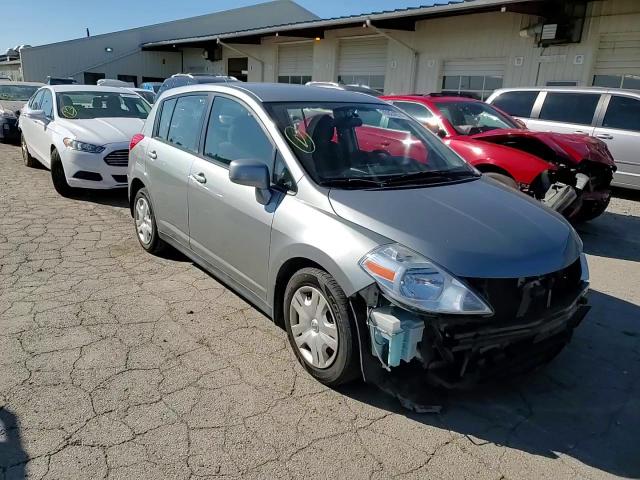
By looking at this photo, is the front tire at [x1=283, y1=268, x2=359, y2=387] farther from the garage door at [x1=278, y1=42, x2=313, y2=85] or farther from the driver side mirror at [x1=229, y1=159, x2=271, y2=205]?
the garage door at [x1=278, y1=42, x2=313, y2=85]

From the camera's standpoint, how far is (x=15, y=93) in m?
14.0

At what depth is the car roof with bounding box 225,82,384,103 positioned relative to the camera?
11.5 ft

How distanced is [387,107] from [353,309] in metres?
2.10

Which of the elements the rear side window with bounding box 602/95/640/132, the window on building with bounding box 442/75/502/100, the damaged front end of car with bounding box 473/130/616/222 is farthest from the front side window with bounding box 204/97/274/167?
the window on building with bounding box 442/75/502/100

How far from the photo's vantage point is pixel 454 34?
46.9 ft

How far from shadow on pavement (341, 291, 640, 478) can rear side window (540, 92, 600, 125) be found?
6545 mm

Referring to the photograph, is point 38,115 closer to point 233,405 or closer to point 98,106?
point 98,106

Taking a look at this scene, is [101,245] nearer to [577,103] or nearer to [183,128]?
[183,128]

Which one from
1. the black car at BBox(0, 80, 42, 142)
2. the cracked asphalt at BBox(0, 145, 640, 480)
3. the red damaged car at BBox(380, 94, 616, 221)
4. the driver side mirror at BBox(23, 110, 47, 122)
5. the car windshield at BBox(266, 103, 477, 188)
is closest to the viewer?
the cracked asphalt at BBox(0, 145, 640, 480)

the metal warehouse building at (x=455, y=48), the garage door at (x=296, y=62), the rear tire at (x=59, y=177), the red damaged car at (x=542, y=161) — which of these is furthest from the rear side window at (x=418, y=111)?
the garage door at (x=296, y=62)

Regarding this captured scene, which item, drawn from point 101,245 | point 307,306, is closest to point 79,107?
point 101,245

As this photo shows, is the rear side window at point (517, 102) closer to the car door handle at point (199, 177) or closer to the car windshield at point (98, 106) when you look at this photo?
the car windshield at point (98, 106)

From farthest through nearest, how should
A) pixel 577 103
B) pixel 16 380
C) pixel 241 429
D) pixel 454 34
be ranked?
pixel 454 34 → pixel 577 103 → pixel 16 380 → pixel 241 429

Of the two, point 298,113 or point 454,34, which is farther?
point 454,34
